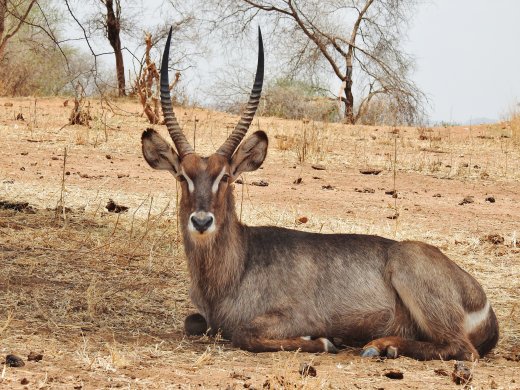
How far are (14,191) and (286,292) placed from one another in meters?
6.37

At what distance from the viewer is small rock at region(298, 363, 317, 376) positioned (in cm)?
479

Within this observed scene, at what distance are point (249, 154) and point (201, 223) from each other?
1.05m

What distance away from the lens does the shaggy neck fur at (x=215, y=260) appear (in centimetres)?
607

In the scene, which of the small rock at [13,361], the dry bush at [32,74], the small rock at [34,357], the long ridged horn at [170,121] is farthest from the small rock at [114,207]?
the dry bush at [32,74]

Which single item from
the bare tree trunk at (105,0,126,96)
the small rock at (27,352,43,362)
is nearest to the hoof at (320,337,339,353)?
the small rock at (27,352,43,362)

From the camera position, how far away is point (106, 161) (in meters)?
14.3

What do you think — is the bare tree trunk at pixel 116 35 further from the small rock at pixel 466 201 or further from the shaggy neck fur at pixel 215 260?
the shaggy neck fur at pixel 215 260

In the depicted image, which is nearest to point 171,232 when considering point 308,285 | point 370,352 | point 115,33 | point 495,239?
point 495,239

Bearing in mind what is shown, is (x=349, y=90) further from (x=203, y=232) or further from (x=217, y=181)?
(x=203, y=232)

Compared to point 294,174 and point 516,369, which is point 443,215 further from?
point 516,369

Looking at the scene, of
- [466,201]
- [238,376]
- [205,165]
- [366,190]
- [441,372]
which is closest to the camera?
[238,376]

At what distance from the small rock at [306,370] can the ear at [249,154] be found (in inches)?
67.2

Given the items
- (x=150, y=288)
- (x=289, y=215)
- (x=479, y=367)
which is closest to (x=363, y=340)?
(x=479, y=367)

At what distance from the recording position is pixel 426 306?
5.97m
